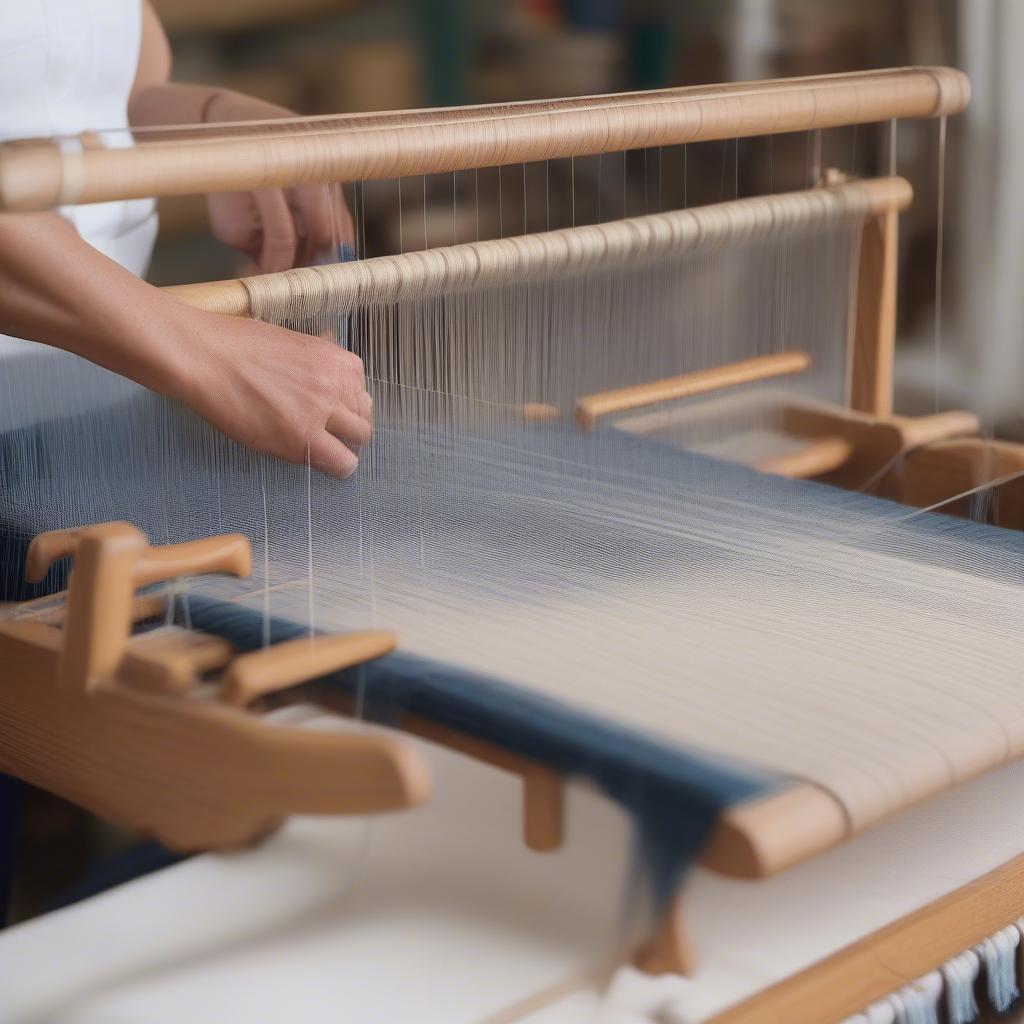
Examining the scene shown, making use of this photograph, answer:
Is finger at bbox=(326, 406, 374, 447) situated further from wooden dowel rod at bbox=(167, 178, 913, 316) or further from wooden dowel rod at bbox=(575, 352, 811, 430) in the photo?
wooden dowel rod at bbox=(575, 352, 811, 430)

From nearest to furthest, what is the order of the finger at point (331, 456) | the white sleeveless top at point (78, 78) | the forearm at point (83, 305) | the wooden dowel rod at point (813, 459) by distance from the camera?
1. the forearm at point (83, 305)
2. the finger at point (331, 456)
3. the white sleeveless top at point (78, 78)
4. the wooden dowel rod at point (813, 459)

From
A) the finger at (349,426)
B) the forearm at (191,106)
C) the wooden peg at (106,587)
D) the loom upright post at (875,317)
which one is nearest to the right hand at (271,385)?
the finger at (349,426)

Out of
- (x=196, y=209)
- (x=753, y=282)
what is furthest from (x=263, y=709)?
(x=196, y=209)

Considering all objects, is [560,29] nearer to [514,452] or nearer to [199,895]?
[514,452]

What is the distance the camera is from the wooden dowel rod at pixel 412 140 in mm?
692

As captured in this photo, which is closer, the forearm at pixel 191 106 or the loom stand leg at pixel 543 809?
the loom stand leg at pixel 543 809

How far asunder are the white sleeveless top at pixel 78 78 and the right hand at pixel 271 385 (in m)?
0.22

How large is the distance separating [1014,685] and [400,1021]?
329mm

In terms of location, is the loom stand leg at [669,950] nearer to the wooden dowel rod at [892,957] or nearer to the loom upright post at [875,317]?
Result: the wooden dowel rod at [892,957]

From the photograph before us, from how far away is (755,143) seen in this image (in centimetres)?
291

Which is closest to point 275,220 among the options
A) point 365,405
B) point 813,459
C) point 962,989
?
point 365,405

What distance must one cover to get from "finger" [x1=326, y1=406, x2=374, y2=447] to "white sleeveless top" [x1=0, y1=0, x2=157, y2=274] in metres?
0.25

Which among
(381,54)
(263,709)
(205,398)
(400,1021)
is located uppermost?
(381,54)

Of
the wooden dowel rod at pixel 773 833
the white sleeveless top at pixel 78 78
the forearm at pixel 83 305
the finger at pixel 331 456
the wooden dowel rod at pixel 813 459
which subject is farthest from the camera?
the wooden dowel rod at pixel 813 459
